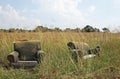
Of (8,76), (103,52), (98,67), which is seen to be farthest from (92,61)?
(8,76)

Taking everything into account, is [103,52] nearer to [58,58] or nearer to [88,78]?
[58,58]

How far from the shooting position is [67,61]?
6.56 m

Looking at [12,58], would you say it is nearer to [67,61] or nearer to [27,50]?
[27,50]

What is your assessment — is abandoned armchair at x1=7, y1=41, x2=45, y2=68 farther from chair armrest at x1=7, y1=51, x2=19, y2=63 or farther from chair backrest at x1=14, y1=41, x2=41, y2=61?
chair armrest at x1=7, y1=51, x2=19, y2=63

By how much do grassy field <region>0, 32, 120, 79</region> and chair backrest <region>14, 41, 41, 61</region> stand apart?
1.19ft

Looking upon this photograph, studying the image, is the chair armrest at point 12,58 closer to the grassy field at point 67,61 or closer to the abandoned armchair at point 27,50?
the abandoned armchair at point 27,50

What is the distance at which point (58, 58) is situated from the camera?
695cm

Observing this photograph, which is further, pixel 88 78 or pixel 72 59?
pixel 72 59

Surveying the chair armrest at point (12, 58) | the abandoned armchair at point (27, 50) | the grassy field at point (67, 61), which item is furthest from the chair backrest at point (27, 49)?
the chair armrest at point (12, 58)

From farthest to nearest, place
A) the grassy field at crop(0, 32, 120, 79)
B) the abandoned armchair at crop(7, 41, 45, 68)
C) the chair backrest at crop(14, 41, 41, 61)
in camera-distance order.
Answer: the chair backrest at crop(14, 41, 41, 61) < the abandoned armchair at crop(7, 41, 45, 68) < the grassy field at crop(0, 32, 120, 79)

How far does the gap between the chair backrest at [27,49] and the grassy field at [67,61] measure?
→ 36 centimetres

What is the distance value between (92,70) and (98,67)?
223mm

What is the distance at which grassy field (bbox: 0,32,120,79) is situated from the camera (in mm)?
5863

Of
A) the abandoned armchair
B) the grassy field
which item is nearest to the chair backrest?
the abandoned armchair
